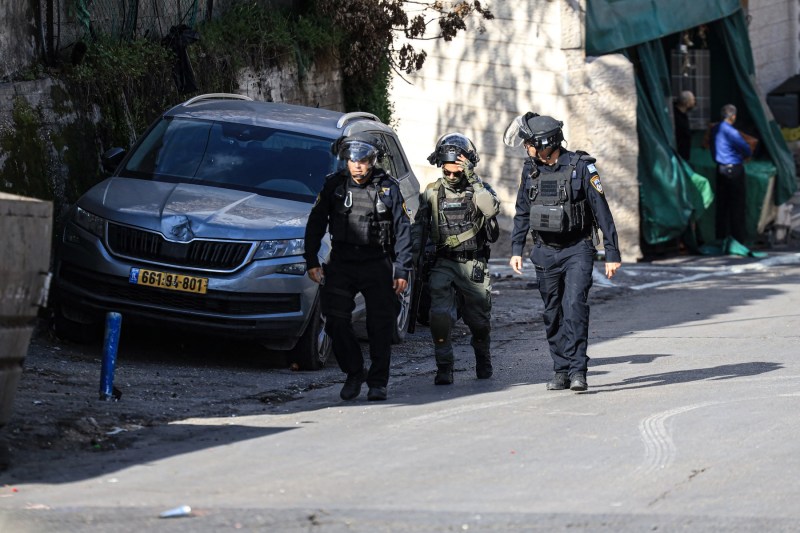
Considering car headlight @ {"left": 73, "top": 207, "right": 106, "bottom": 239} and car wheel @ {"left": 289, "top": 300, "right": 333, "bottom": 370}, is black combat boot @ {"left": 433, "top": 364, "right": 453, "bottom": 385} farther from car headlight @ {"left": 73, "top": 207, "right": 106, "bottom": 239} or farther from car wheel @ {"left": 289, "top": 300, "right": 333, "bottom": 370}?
car headlight @ {"left": 73, "top": 207, "right": 106, "bottom": 239}

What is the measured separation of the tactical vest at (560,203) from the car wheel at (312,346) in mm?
1795

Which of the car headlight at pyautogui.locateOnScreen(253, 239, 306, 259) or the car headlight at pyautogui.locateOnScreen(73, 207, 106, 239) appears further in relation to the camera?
the car headlight at pyautogui.locateOnScreen(73, 207, 106, 239)

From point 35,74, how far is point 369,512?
301 inches

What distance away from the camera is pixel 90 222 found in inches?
424

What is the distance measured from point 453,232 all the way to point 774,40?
17582 mm

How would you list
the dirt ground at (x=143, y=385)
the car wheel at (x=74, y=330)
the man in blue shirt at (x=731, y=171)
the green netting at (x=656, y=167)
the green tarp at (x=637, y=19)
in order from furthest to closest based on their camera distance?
the man in blue shirt at (x=731, y=171) < the green netting at (x=656, y=167) < the green tarp at (x=637, y=19) < the car wheel at (x=74, y=330) < the dirt ground at (x=143, y=385)

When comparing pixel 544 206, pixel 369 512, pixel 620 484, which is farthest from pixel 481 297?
pixel 369 512

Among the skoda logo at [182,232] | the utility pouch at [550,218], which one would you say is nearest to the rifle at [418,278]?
the utility pouch at [550,218]

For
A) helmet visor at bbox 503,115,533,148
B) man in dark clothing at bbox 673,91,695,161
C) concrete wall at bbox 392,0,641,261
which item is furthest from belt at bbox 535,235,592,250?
man in dark clothing at bbox 673,91,695,161

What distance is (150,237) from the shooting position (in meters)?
10.5

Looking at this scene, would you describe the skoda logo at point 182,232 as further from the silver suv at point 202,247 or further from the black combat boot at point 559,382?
the black combat boot at point 559,382

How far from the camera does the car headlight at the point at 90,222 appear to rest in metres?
10.7

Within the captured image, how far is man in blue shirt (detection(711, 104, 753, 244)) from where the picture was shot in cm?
2075

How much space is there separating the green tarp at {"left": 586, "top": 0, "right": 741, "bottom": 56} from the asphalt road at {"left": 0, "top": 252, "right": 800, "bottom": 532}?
8894 millimetres
